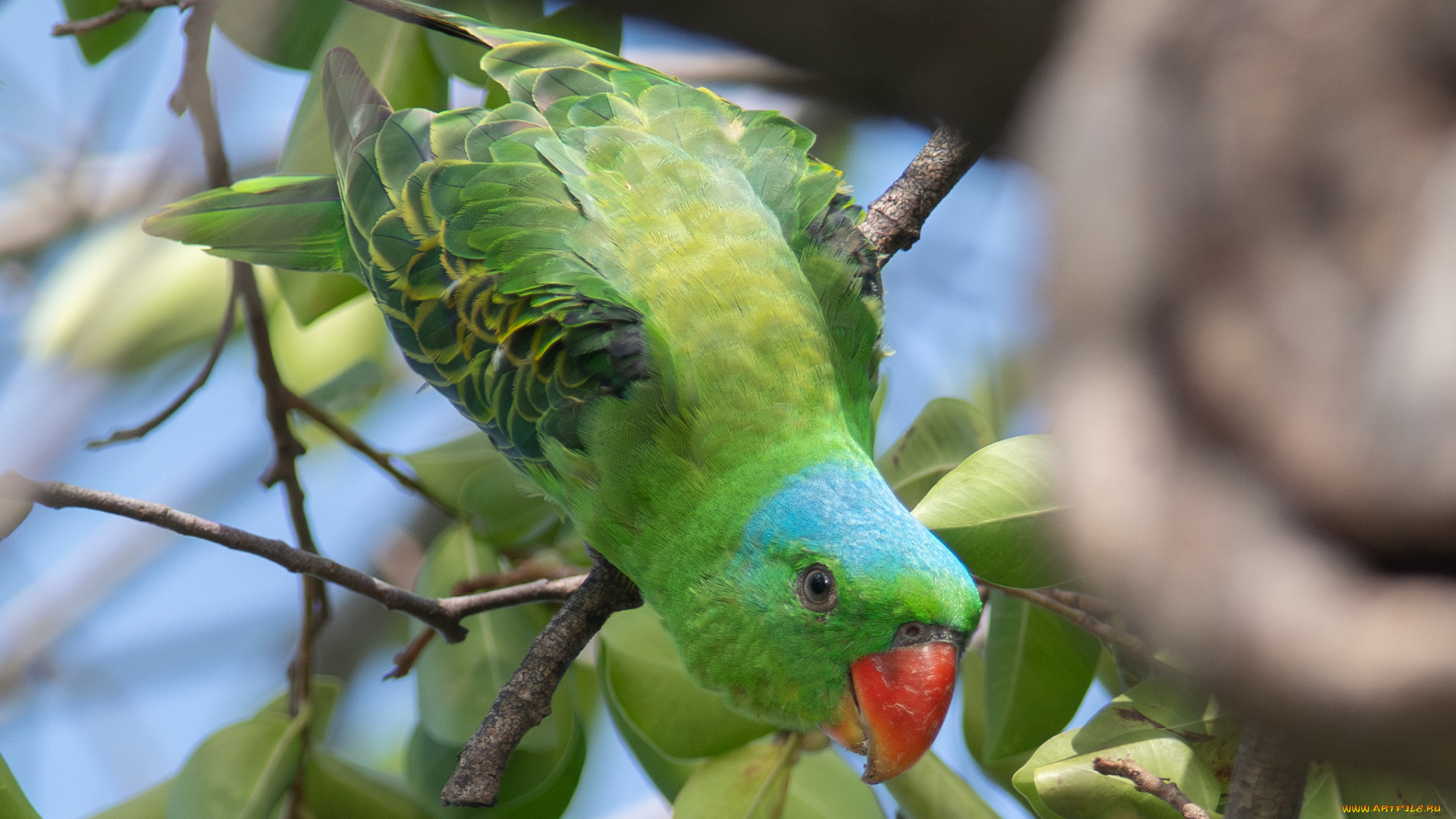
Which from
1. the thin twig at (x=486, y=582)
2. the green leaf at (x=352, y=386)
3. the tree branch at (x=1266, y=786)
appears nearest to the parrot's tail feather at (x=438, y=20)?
the green leaf at (x=352, y=386)

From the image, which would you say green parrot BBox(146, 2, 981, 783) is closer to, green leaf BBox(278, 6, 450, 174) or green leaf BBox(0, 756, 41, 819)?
green leaf BBox(278, 6, 450, 174)

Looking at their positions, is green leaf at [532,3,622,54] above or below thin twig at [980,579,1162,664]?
above

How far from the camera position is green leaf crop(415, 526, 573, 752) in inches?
82.7

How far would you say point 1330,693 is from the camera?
35cm

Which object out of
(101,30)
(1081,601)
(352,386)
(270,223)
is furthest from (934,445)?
(101,30)

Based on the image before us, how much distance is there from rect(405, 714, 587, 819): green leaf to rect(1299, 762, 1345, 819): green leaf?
132 centimetres

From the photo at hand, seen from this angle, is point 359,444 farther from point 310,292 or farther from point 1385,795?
point 1385,795

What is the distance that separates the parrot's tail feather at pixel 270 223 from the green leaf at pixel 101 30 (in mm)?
373

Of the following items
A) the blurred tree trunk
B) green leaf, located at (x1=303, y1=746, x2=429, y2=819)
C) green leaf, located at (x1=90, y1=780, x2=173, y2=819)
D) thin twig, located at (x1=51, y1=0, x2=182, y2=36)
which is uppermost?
the blurred tree trunk

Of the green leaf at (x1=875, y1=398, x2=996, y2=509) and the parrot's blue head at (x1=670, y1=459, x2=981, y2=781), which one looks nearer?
the parrot's blue head at (x1=670, y1=459, x2=981, y2=781)

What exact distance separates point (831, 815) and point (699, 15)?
70.4 inches

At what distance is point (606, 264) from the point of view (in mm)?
2236

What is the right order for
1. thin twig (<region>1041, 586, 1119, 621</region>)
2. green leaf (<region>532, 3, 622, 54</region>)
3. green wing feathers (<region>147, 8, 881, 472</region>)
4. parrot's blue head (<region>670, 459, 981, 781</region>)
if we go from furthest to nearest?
green leaf (<region>532, 3, 622, 54</region>), green wing feathers (<region>147, 8, 881, 472</region>), thin twig (<region>1041, 586, 1119, 621</region>), parrot's blue head (<region>670, 459, 981, 781</region>)

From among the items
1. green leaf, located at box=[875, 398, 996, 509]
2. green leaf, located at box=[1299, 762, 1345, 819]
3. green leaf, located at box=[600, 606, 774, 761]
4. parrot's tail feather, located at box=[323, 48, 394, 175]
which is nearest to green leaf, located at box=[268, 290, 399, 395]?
parrot's tail feather, located at box=[323, 48, 394, 175]
